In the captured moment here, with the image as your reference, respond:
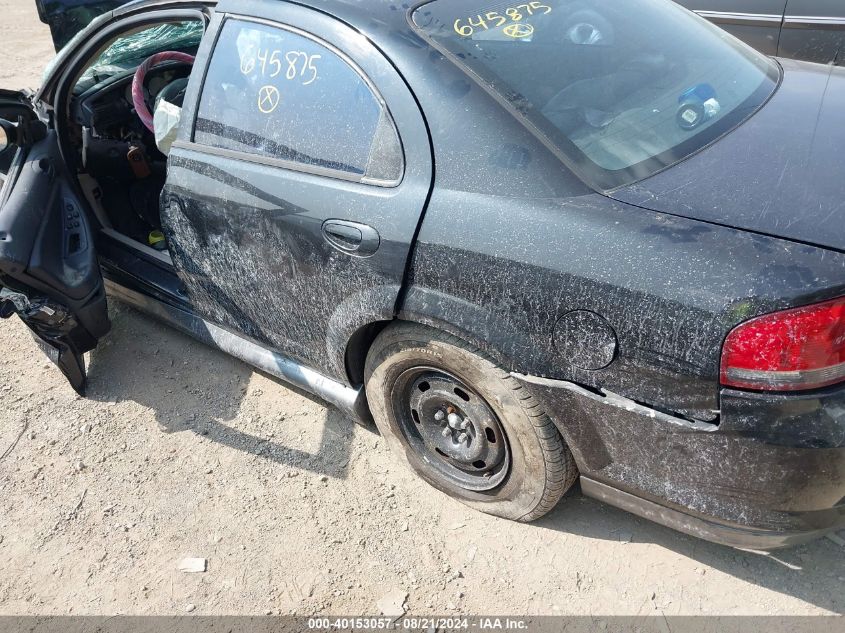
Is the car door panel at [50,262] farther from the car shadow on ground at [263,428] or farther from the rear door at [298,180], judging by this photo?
the rear door at [298,180]

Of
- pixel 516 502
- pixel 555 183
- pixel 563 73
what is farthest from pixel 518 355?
pixel 563 73

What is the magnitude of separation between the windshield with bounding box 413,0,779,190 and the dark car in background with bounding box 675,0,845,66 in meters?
2.24

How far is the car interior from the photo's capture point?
3.63m

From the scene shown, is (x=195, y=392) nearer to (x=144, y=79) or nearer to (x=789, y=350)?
(x=144, y=79)

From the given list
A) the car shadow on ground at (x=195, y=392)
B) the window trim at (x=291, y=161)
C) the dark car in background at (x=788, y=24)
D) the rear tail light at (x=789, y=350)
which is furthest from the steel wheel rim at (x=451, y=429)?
the dark car in background at (x=788, y=24)

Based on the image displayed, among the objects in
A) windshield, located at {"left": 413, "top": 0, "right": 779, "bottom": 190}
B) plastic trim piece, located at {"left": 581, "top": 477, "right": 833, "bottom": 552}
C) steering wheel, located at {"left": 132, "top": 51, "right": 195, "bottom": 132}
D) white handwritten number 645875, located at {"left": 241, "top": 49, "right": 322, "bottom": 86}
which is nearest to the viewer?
plastic trim piece, located at {"left": 581, "top": 477, "right": 833, "bottom": 552}

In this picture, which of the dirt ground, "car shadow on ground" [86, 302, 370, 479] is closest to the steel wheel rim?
the dirt ground

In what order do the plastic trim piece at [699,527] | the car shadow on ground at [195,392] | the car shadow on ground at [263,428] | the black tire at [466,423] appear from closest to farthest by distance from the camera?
the plastic trim piece at [699,527], the black tire at [466,423], the car shadow on ground at [263,428], the car shadow on ground at [195,392]

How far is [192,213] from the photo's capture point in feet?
8.92

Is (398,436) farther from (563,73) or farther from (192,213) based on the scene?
(563,73)

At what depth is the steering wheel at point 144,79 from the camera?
330 centimetres

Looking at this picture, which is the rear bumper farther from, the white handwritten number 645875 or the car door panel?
the car door panel

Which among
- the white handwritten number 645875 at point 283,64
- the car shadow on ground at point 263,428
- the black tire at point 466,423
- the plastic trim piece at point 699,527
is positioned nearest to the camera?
the plastic trim piece at point 699,527

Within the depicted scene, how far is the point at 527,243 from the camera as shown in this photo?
190cm
